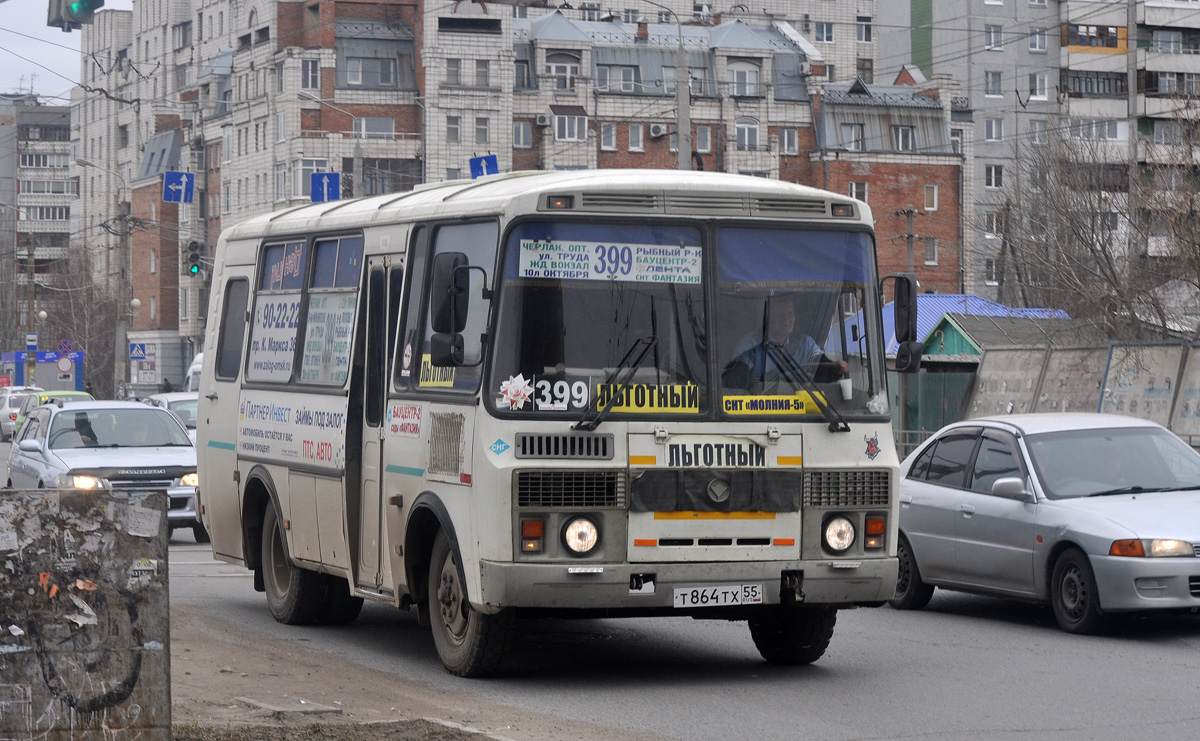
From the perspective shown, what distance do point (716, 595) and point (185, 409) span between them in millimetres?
18869

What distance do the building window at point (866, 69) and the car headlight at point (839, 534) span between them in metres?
102

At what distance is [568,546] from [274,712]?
1.87 m

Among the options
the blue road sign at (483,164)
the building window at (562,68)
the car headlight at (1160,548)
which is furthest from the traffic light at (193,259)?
the building window at (562,68)

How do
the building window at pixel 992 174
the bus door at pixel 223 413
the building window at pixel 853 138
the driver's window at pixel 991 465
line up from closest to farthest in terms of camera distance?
1. the driver's window at pixel 991 465
2. the bus door at pixel 223 413
3. the building window at pixel 853 138
4. the building window at pixel 992 174

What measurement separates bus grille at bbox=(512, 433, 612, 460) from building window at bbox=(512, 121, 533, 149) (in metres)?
80.8

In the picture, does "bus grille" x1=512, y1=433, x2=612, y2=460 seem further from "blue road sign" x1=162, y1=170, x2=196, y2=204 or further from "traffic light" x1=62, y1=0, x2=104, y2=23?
"blue road sign" x1=162, y1=170, x2=196, y2=204

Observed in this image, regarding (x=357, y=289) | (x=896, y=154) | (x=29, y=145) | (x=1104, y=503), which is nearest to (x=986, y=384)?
(x=1104, y=503)

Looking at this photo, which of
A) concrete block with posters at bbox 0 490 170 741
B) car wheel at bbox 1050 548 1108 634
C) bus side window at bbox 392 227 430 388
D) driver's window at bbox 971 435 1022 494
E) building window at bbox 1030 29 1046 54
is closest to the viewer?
concrete block with posters at bbox 0 490 170 741

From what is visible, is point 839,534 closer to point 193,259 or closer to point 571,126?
point 193,259

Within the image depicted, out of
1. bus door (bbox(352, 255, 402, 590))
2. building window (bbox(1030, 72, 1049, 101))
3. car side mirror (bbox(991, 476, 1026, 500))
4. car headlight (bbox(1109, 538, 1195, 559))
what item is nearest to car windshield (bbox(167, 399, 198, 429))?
bus door (bbox(352, 255, 402, 590))

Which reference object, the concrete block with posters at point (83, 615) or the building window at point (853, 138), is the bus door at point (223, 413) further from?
the building window at point (853, 138)

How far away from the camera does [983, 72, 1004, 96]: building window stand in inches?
4065

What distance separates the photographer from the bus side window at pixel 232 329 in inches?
549

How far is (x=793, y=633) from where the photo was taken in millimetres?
10867
